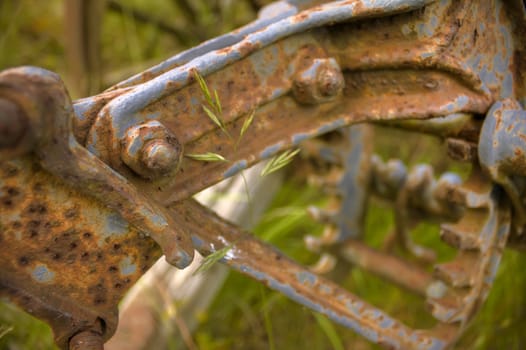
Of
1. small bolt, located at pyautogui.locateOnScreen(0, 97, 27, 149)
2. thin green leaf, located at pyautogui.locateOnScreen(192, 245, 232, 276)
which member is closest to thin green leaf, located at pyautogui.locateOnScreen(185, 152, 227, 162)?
thin green leaf, located at pyautogui.locateOnScreen(192, 245, 232, 276)

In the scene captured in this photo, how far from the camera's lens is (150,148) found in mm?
811

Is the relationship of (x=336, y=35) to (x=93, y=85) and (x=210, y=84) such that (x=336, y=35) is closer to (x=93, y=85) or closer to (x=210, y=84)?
(x=210, y=84)

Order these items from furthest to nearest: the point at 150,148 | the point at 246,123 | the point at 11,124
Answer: the point at 246,123 → the point at 150,148 → the point at 11,124

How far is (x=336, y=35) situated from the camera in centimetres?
101

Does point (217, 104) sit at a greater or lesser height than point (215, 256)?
greater

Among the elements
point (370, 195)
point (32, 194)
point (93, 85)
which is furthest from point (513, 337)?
point (93, 85)

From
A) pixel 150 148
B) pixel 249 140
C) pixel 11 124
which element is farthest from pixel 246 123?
pixel 11 124

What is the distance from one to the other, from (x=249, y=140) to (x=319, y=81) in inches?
5.6

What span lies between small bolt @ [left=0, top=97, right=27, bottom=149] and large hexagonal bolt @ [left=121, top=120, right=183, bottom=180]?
18 centimetres

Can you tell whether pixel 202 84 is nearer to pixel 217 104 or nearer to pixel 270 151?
pixel 217 104

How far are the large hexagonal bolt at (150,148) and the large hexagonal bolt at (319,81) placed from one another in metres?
0.24

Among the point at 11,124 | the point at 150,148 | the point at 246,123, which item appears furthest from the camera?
the point at 246,123

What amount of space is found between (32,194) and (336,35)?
53cm

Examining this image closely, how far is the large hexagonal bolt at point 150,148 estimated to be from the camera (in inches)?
31.9
